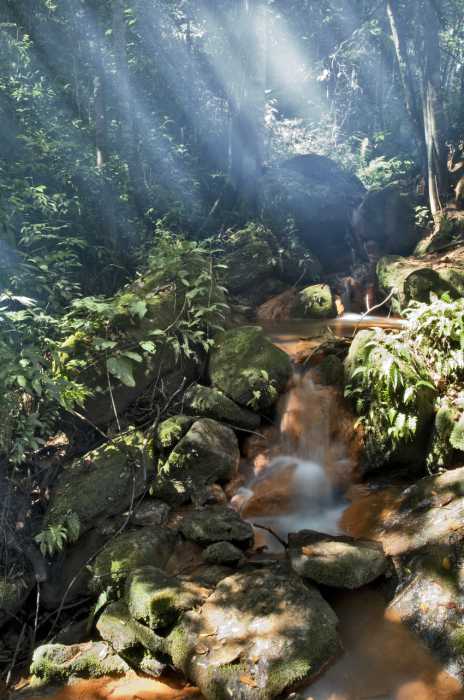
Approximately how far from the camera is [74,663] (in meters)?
4.34

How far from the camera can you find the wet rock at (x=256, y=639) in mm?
3654

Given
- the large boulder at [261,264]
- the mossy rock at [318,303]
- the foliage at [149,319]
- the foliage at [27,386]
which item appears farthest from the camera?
the large boulder at [261,264]

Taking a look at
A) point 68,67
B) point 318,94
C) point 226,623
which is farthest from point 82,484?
point 318,94

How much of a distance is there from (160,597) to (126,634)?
1.44 ft

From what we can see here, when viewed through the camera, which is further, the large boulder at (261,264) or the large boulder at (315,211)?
the large boulder at (315,211)

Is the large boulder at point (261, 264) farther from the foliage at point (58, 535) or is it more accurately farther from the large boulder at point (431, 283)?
the foliage at point (58, 535)

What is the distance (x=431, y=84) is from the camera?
1688 cm

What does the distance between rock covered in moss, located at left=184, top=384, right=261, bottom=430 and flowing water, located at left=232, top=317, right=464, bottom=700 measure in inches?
13.5

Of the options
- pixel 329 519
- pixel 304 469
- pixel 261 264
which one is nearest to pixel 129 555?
pixel 329 519

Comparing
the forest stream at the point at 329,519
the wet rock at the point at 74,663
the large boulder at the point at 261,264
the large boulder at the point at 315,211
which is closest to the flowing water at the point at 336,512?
the forest stream at the point at 329,519

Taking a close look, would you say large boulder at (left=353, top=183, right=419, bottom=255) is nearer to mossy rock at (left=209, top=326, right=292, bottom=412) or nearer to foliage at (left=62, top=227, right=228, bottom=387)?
foliage at (left=62, top=227, right=228, bottom=387)

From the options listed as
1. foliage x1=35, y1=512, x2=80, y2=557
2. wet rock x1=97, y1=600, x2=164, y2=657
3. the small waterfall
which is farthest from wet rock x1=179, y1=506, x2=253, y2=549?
foliage x1=35, y1=512, x2=80, y2=557

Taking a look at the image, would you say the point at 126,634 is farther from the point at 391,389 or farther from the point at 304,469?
the point at 391,389

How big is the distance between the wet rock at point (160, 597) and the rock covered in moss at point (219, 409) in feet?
10.2
